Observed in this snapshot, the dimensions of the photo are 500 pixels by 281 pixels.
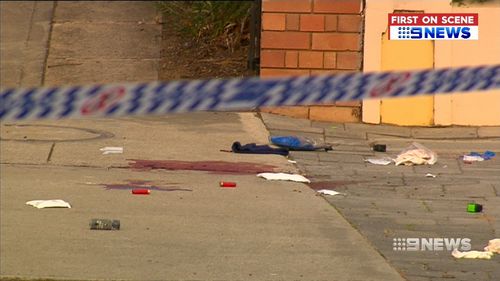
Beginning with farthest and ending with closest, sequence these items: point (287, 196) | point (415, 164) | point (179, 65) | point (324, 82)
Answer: point (179, 65)
point (415, 164)
point (287, 196)
point (324, 82)

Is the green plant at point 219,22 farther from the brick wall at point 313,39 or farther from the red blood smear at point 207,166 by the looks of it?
the red blood smear at point 207,166

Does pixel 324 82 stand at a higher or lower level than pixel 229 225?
higher

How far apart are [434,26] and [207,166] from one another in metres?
3.83

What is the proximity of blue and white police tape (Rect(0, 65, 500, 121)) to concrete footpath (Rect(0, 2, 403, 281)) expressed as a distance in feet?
8.18

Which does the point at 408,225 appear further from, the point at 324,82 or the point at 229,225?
the point at 324,82

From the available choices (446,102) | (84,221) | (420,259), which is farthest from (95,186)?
(446,102)

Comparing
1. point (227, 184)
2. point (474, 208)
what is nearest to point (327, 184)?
point (227, 184)

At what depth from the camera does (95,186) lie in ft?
31.4

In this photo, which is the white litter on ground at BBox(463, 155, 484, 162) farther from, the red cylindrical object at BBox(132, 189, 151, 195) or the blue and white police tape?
the blue and white police tape

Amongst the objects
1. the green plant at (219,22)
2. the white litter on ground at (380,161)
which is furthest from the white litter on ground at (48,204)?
the green plant at (219,22)

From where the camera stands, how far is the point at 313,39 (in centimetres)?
1336

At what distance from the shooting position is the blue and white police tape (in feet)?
13.7

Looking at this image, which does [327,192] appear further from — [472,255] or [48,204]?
[48,204]

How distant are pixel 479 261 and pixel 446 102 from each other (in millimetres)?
5942
